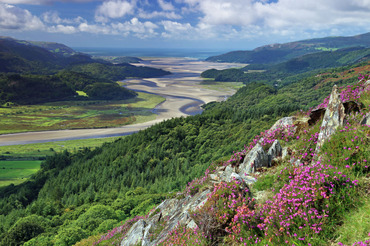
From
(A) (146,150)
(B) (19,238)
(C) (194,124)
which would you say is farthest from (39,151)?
(B) (19,238)

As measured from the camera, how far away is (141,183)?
2559 inches

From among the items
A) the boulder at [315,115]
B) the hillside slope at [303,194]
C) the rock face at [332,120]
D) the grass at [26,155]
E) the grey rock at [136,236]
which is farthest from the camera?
the grass at [26,155]

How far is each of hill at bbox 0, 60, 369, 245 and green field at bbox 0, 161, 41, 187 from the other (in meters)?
7.01

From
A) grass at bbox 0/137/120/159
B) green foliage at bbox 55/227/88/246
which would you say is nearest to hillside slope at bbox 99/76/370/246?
green foliage at bbox 55/227/88/246

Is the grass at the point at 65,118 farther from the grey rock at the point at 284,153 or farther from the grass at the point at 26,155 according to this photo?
the grey rock at the point at 284,153

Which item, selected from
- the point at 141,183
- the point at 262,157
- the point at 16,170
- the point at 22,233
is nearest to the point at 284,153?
the point at 262,157

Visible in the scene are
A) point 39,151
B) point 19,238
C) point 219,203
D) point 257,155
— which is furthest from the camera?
point 39,151

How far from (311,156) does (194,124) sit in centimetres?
9439

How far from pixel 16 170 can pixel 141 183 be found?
63823 mm

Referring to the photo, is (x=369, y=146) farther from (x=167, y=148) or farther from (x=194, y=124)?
(x=194, y=124)

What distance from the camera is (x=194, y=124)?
343 feet

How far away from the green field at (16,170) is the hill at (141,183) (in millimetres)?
7015

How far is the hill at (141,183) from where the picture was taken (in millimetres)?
8836

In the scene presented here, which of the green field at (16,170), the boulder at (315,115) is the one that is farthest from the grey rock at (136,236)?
the green field at (16,170)
